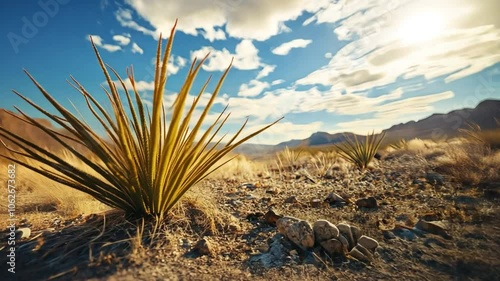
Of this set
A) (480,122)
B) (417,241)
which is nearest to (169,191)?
(417,241)

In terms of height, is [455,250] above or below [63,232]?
below

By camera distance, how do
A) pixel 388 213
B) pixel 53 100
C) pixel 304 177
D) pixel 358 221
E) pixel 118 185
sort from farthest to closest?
pixel 304 177 < pixel 388 213 < pixel 358 221 < pixel 118 185 < pixel 53 100

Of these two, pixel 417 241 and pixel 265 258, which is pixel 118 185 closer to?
pixel 265 258

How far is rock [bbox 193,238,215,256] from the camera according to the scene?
178cm

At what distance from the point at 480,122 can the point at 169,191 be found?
203 feet

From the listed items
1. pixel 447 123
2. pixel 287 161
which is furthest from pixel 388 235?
pixel 447 123

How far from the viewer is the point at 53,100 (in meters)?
1.72

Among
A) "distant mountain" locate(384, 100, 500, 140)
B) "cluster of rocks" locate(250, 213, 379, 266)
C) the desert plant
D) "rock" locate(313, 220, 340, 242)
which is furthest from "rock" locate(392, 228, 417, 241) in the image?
"distant mountain" locate(384, 100, 500, 140)

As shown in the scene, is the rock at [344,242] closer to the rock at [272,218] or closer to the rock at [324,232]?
the rock at [324,232]

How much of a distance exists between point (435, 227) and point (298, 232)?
1.14 meters

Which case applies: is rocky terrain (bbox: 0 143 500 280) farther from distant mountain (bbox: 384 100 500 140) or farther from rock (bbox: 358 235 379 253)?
distant mountain (bbox: 384 100 500 140)

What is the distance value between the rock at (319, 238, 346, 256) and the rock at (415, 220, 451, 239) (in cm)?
87

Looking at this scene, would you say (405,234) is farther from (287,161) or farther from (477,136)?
(287,161)

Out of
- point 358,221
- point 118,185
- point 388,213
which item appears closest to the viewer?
point 118,185
